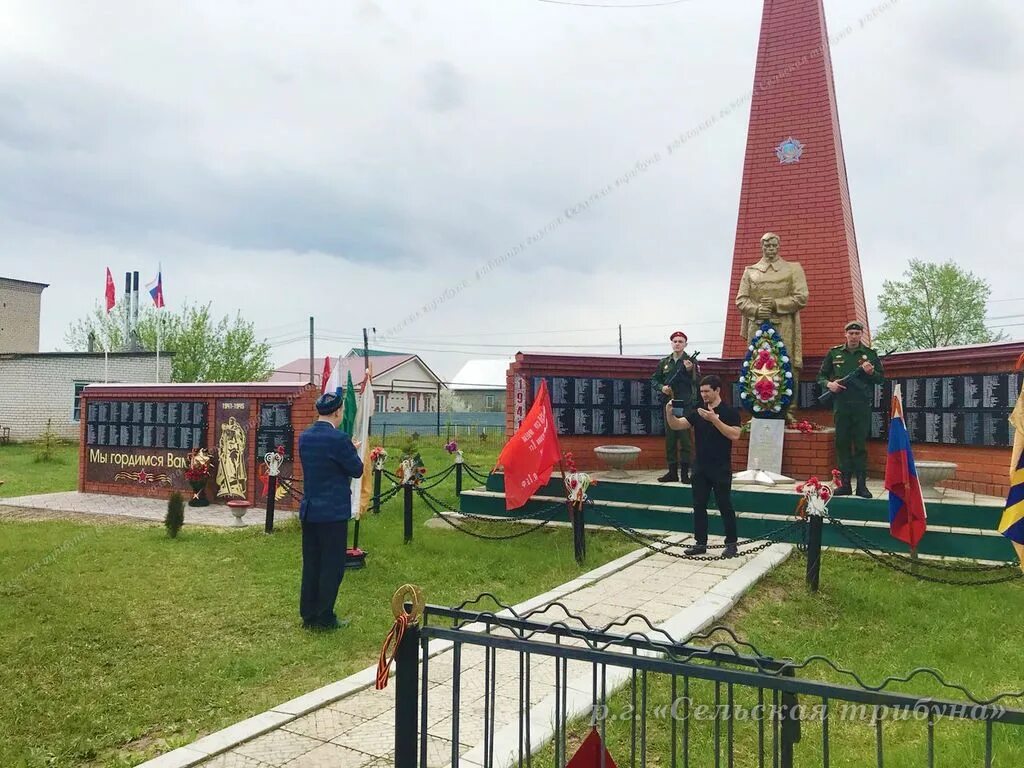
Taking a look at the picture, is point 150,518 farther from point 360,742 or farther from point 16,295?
point 16,295

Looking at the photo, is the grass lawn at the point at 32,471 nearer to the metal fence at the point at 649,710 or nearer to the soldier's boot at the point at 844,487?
the metal fence at the point at 649,710

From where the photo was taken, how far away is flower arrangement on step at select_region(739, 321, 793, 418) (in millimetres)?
9758

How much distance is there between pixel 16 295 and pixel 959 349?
3596cm

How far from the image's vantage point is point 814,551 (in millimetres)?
6121

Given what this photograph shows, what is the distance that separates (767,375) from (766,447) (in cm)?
95

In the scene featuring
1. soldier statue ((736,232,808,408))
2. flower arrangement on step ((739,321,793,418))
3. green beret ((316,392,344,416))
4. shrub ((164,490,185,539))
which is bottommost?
shrub ((164,490,185,539))

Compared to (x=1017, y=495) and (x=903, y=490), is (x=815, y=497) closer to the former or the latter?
(x=903, y=490)

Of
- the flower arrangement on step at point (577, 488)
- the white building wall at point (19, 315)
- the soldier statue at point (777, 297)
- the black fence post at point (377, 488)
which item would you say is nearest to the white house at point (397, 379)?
the white building wall at point (19, 315)

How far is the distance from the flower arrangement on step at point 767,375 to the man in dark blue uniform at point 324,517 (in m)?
6.19

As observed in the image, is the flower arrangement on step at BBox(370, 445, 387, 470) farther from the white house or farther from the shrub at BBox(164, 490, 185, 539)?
the white house

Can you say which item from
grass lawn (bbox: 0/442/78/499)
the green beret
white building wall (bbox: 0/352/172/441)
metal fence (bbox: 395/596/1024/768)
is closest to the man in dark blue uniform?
the green beret

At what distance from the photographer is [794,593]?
239 inches

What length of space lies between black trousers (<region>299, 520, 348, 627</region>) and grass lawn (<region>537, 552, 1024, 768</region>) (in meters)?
2.41

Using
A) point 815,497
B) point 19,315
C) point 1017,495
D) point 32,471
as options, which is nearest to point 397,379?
point 19,315
